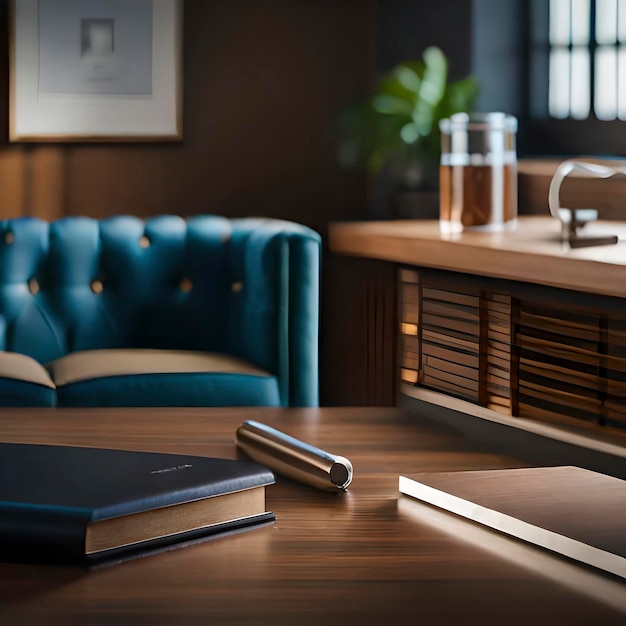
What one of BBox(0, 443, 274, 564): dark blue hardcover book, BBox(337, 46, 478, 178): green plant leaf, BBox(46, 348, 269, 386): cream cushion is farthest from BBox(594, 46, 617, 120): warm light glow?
BBox(0, 443, 274, 564): dark blue hardcover book

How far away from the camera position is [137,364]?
2.95m

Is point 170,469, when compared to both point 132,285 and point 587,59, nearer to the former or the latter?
point 132,285

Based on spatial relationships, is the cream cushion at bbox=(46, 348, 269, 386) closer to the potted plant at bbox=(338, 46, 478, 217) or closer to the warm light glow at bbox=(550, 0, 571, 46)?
the potted plant at bbox=(338, 46, 478, 217)

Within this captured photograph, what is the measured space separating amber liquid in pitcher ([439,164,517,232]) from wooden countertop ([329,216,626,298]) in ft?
0.19

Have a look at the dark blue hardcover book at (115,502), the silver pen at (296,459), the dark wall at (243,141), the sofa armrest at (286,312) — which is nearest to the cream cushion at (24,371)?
the sofa armrest at (286,312)

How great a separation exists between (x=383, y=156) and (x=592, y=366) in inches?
107

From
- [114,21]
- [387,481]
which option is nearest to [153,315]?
[114,21]

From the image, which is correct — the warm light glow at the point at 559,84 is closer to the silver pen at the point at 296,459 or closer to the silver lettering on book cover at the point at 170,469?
the silver pen at the point at 296,459

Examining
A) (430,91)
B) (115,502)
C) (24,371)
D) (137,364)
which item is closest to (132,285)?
(137,364)

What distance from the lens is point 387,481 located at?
98 centimetres

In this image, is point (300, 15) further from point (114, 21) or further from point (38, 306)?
point (38, 306)

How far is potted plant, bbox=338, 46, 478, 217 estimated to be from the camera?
12.2ft

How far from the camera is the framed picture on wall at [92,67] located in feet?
13.4

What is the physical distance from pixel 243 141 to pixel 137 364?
1588mm
